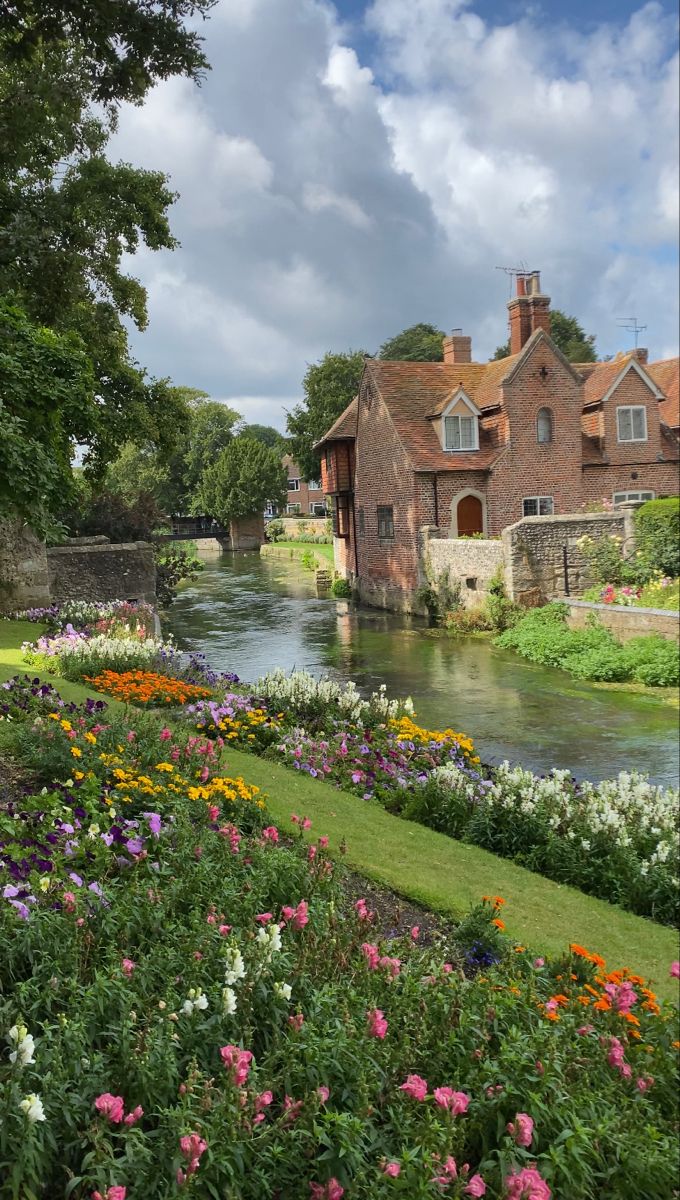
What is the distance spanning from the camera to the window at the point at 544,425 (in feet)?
108

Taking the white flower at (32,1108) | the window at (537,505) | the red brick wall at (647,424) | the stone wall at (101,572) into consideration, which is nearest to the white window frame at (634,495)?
the red brick wall at (647,424)

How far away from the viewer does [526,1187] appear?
303 centimetres

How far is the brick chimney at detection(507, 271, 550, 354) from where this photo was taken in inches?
1321

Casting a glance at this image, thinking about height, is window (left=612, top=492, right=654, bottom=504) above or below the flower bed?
above

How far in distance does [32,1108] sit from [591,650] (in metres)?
19.3

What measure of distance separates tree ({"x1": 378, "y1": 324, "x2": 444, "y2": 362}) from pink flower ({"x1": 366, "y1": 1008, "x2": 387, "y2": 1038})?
7292 centimetres

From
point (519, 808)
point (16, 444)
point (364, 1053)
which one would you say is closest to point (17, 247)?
point (16, 444)

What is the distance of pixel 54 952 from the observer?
4055 mm

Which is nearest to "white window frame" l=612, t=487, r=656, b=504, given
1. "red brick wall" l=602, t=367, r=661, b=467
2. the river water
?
"red brick wall" l=602, t=367, r=661, b=467

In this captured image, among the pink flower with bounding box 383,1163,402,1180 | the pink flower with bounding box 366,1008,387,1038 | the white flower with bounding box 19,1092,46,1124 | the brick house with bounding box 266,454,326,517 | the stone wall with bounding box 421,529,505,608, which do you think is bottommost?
the pink flower with bounding box 383,1163,402,1180

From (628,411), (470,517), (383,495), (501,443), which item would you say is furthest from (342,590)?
(628,411)

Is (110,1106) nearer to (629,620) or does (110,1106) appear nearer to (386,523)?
(629,620)

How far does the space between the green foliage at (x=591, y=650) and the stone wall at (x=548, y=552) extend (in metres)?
1.41

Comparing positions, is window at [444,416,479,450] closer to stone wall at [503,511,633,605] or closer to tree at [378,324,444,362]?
stone wall at [503,511,633,605]
